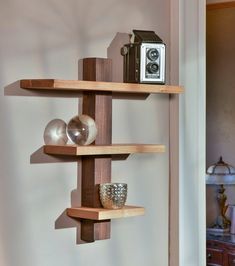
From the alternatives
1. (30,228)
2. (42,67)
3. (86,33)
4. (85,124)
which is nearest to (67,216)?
(30,228)

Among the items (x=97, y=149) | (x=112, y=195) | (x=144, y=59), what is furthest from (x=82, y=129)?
(x=144, y=59)

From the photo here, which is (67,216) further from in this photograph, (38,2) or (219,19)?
(219,19)

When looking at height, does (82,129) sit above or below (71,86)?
below

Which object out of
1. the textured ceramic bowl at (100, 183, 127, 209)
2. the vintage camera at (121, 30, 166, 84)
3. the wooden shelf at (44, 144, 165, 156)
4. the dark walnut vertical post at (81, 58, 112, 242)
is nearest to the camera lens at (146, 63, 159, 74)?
the vintage camera at (121, 30, 166, 84)

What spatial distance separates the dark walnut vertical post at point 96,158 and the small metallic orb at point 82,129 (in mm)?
72

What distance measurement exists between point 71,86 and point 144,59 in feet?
1.16

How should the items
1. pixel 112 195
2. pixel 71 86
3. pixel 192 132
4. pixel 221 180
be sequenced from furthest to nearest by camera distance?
pixel 221 180
pixel 192 132
pixel 112 195
pixel 71 86

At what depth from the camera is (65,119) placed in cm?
202

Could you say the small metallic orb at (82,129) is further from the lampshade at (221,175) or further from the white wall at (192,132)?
the lampshade at (221,175)

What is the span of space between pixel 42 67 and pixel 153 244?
835 mm

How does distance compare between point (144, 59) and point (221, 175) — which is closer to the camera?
point (144, 59)

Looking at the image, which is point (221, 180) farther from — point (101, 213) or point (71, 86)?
point (71, 86)

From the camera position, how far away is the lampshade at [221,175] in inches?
170

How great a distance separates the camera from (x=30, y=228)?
1.91 m
